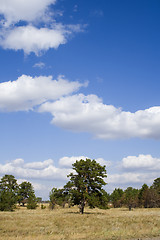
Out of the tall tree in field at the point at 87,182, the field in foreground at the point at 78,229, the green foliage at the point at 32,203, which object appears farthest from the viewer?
the green foliage at the point at 32,203

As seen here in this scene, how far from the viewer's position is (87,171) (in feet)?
154

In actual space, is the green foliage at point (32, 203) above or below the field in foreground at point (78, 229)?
below

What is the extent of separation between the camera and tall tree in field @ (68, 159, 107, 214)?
148ft

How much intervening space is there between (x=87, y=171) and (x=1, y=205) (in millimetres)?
22243

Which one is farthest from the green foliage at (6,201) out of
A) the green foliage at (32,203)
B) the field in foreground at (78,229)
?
the field in foreground at (78,229)

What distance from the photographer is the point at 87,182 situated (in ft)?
154

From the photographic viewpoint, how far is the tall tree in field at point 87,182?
45.0 metres

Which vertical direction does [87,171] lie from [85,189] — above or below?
above

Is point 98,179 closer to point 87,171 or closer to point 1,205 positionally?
point 87,171

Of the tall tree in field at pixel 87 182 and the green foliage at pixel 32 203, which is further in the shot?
the green foliage at pixel 32 203

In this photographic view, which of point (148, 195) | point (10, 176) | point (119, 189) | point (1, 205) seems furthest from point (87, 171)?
point (119, 189)

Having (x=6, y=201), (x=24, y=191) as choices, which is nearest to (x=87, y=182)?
(x=6, y=201)

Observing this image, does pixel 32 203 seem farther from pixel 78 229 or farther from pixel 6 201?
pixel 78 229

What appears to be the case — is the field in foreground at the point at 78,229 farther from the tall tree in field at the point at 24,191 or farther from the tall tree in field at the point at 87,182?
the tall tree in field at the point at 24,191
